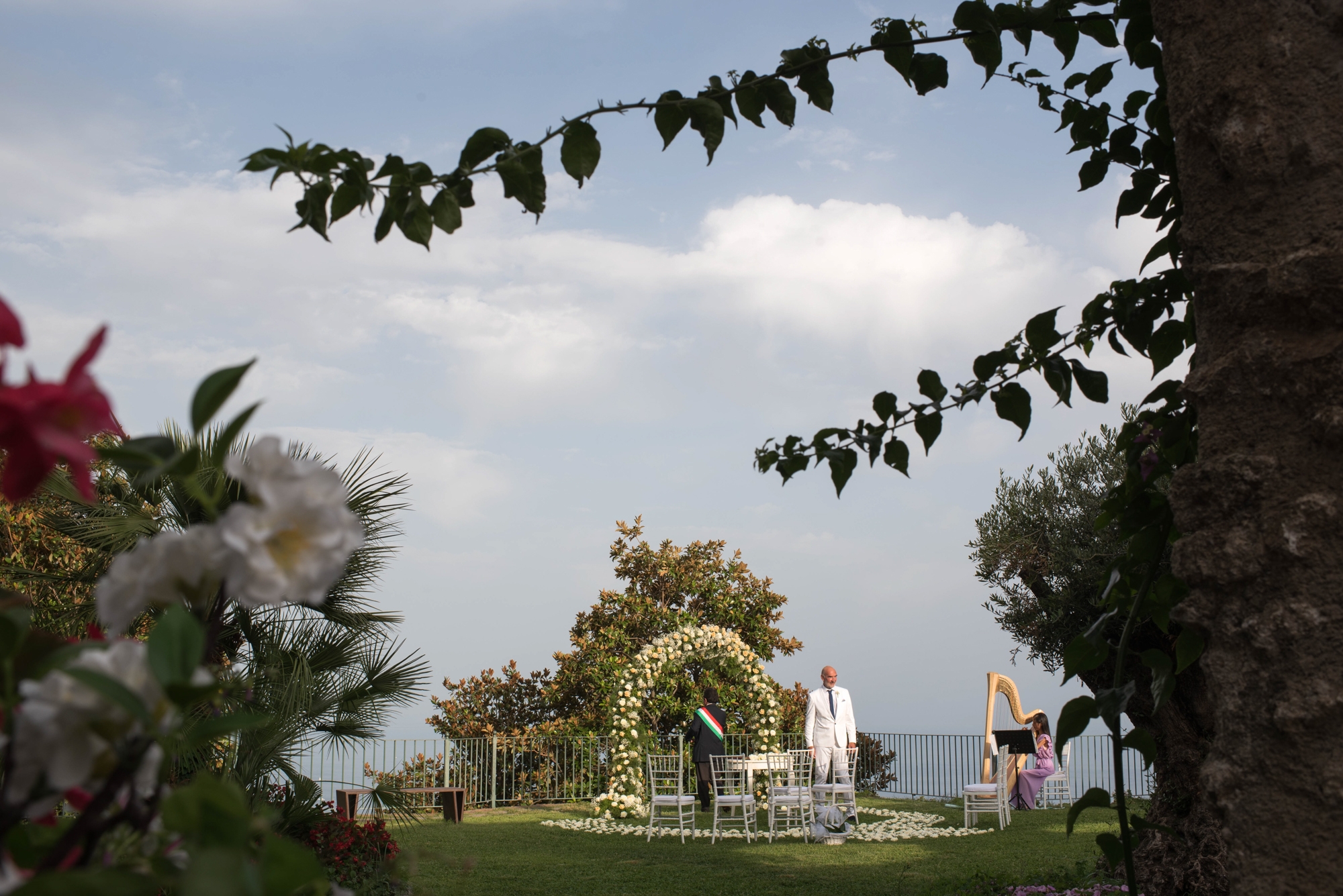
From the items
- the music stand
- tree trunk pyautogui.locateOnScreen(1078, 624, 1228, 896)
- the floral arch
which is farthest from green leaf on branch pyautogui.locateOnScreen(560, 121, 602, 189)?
the music stand

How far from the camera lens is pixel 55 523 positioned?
232 inches

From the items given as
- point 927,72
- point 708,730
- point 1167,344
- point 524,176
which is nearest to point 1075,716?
point 1167,344

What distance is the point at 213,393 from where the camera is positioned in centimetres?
49

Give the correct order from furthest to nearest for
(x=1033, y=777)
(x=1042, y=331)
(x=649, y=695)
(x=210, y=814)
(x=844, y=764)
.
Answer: (x=649, y=695), (x=1033, y=777), (x=844, y=764), (x=1042, y=331), (x=210, y=814)

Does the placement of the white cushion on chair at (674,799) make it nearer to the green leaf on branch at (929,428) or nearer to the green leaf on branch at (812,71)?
the green leaf on branch at (929,428)

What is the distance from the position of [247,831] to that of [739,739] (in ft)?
53.2

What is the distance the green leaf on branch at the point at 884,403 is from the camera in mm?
2219

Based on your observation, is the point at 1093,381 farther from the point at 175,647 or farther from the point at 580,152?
the point at 175,647

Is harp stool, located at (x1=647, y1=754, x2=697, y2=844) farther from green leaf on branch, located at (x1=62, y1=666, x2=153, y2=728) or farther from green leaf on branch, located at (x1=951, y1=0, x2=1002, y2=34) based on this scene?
green leaf on branch, located at (x1=62, y1=666, x2=153, y2=728)

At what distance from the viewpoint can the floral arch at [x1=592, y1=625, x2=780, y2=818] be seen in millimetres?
13570

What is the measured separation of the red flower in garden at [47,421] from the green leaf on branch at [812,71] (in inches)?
72.6

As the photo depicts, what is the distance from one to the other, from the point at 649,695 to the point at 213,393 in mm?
14894

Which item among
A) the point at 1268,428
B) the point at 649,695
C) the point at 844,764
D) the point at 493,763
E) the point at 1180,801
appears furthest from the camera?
the point at 649,695

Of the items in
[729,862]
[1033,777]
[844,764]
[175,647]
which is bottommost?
[1033,777]
